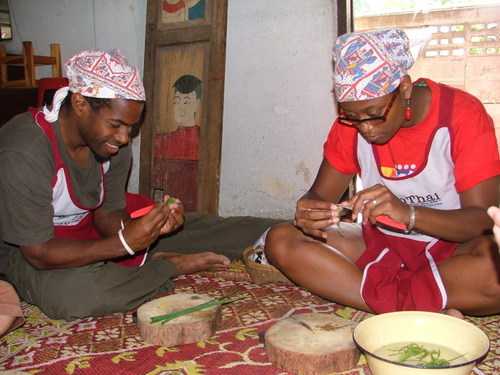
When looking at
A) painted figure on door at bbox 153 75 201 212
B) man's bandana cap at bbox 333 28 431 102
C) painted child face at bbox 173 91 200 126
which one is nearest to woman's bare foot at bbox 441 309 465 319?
man's bandana cap at bbox 333 28 431 102

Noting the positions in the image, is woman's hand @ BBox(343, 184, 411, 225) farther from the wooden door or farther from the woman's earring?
the wooden door

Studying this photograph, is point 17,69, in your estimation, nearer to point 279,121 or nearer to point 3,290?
point 279,121

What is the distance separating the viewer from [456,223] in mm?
2184

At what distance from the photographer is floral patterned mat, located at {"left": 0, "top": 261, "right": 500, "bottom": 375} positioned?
2.09 metres

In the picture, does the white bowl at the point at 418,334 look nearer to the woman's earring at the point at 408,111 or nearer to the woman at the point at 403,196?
the woman at the point at 403,196

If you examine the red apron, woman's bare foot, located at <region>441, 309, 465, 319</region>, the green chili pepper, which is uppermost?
the red apron

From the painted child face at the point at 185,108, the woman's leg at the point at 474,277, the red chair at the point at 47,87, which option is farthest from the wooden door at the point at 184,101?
the woman's leg at the point at 474,277

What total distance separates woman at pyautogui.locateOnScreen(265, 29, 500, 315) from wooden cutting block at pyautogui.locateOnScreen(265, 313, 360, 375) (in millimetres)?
372

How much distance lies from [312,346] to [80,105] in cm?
154

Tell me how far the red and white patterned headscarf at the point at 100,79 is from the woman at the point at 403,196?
981mm

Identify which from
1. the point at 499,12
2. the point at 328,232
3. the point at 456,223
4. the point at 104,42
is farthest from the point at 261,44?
Answer: the point at 499,12

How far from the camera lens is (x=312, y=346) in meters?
2.00

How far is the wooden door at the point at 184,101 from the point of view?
176 inches

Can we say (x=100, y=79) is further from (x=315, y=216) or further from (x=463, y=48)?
(x=463, y=48)
